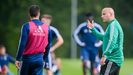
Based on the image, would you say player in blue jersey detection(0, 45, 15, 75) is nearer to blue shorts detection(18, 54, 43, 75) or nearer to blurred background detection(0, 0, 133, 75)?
blue shorts detection(18, 54, 43, 75)

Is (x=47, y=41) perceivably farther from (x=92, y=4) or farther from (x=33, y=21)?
(x=92, y=4)

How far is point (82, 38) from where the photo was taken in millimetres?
23047

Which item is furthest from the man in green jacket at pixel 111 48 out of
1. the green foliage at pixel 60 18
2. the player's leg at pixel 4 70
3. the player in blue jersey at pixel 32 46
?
the green foliage at pixel 60 18

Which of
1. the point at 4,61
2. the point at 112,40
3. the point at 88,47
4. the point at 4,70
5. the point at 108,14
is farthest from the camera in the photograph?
the point at 88,47

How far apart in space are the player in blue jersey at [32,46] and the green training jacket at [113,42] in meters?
1.35

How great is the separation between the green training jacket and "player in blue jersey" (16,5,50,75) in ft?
4.43

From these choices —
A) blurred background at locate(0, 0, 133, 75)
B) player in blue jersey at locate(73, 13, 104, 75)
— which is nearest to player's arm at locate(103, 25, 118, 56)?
player in blue jersey at locate(73, 13, 104, 75)

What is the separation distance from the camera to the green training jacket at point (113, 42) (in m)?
15.1

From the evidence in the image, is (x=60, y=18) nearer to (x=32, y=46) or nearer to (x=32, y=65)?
(x=32, y=65)

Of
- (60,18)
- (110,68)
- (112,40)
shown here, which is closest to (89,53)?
(110,68)

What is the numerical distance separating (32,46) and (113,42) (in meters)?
1.72

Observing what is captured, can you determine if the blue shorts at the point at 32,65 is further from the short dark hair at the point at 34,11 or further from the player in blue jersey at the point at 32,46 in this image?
the short dark hair at the point at 34,11

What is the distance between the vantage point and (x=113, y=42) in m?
15.1

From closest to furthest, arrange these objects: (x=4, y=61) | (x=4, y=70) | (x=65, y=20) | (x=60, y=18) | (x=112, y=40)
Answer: (x=112, y=40), (x=4, y=70), (x=4, y=61), (x=60, y=18), (x=65, y=20)
